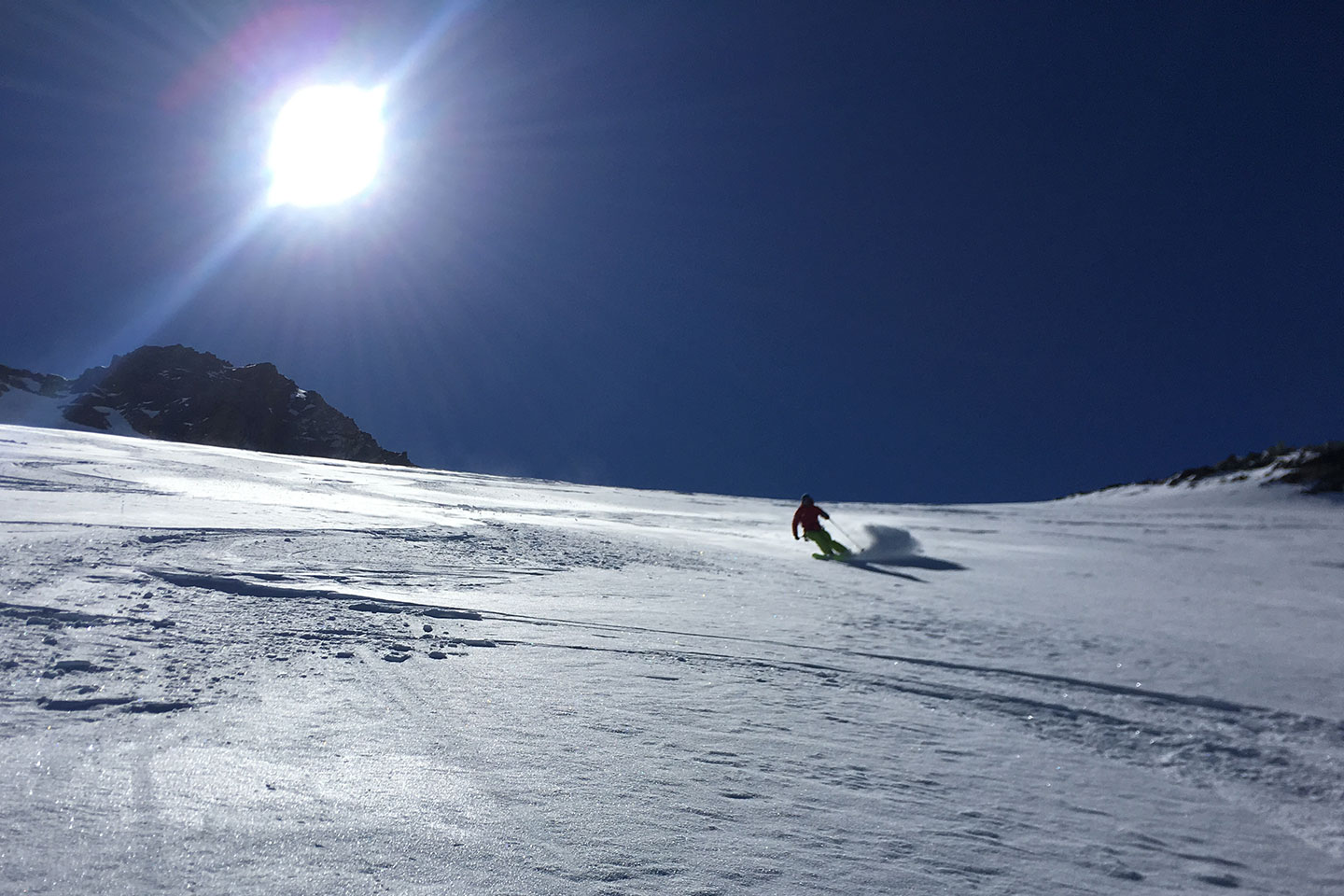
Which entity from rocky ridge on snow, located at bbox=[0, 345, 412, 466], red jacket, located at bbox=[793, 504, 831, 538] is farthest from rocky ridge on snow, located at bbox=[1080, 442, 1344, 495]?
rocky ridge on snow, located at bbox=[0, 345, 412, 466]

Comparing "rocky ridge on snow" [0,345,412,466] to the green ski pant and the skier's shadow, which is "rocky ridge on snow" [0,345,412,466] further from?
the skier's shadow

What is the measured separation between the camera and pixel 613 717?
2.92 m

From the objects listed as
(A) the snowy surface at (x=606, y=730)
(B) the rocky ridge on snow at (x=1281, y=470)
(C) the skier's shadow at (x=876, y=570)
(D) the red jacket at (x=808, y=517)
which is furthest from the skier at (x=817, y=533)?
(B) the rocky ridge on snow at (x=1281, y=470)

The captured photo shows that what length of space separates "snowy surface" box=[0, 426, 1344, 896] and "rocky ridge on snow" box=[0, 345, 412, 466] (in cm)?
12371

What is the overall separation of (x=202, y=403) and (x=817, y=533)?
526 feet

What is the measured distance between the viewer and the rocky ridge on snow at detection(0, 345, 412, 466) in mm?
126438

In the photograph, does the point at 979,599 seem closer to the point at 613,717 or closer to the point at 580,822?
the point at 613,717

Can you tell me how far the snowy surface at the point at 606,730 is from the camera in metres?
1.84

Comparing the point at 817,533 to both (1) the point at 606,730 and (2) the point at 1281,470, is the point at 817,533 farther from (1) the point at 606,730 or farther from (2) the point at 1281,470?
(2) the point at 1281,470

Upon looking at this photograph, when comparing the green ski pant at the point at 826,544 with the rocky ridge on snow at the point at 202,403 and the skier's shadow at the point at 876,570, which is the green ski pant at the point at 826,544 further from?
the rocky ridge on snow at the point at 202,403

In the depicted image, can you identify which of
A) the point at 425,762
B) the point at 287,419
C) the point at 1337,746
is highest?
the point at 287,419

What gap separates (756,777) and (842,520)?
15.8 m

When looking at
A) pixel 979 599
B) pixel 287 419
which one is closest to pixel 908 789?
pixel 979 599

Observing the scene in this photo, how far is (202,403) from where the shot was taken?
449 ft
